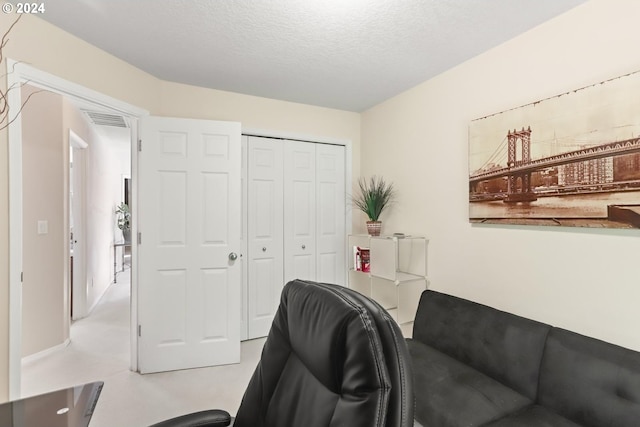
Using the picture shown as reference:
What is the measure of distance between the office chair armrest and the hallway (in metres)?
1.26

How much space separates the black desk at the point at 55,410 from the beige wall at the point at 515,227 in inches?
91.8

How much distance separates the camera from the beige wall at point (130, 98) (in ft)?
5.86

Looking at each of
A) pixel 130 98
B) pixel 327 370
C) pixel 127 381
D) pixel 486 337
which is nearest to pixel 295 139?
pixel 130 98

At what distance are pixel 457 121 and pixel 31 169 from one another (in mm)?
3761

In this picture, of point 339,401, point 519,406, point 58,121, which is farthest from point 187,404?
point 58,121

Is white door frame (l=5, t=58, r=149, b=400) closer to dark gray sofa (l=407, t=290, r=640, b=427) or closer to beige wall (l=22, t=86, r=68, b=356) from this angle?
beige wall (l=22, t=86, r=68, b=356)

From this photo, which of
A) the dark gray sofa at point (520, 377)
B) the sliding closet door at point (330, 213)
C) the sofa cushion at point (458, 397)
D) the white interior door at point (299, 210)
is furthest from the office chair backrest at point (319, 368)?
the sliding closet door at point (330, 213)

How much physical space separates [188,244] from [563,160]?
276cm

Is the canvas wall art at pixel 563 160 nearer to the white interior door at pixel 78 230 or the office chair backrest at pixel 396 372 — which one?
the office chair backrest at pixel 396 372

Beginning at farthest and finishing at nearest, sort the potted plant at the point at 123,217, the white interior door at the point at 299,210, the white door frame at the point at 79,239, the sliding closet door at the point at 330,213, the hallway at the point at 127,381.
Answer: the potted plant at the point at 123,217 → the white door frame at the point at 79,239 → the sliding closet door at the point at 330,213 → the white interior door at the point at 299,210 → the hallway at the point at 127,381

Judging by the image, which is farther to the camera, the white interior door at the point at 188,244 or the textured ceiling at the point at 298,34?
the white interior door at the point at 188,244

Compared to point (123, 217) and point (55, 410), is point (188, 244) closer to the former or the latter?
point (55, 410)

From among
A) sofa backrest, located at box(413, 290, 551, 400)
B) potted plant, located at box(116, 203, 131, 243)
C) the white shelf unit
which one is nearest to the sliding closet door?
the white shelf unit

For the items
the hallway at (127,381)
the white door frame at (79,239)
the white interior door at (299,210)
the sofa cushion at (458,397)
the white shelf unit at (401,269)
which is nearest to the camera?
the sofa cushion at (458,397)
